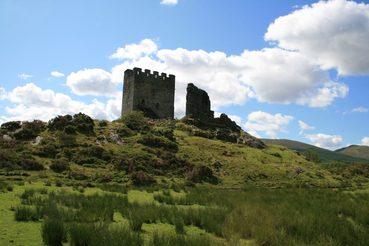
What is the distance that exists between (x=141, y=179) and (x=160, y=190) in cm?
485

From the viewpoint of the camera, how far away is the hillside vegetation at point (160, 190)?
10.6 metres

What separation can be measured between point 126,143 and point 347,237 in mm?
31501

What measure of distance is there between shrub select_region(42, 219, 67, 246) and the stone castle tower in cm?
5204

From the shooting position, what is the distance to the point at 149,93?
2484 inches

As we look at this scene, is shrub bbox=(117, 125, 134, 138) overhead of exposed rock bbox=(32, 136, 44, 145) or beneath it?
overhead

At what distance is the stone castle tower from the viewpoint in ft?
204

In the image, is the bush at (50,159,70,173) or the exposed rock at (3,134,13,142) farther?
the exposed rock at (3,134,13,142)

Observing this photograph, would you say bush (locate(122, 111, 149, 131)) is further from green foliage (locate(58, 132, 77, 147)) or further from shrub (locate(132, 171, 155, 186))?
shrub (locate(132, 171, 155, 186))

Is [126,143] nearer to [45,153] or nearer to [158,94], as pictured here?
[45,153]

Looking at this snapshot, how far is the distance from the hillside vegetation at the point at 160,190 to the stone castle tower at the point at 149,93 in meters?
6.80

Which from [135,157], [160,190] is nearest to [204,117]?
[135,157]

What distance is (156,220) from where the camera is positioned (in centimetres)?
1334

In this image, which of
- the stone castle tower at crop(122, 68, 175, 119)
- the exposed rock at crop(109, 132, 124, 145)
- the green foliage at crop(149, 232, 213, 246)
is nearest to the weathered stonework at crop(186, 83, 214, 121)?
the stone castle tower at crop(122, 68, 175, 119)

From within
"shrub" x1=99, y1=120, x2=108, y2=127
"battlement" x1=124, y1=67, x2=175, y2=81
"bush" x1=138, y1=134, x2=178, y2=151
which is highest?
"battlement" x1=124, y1=67, x2=175, y2=81
